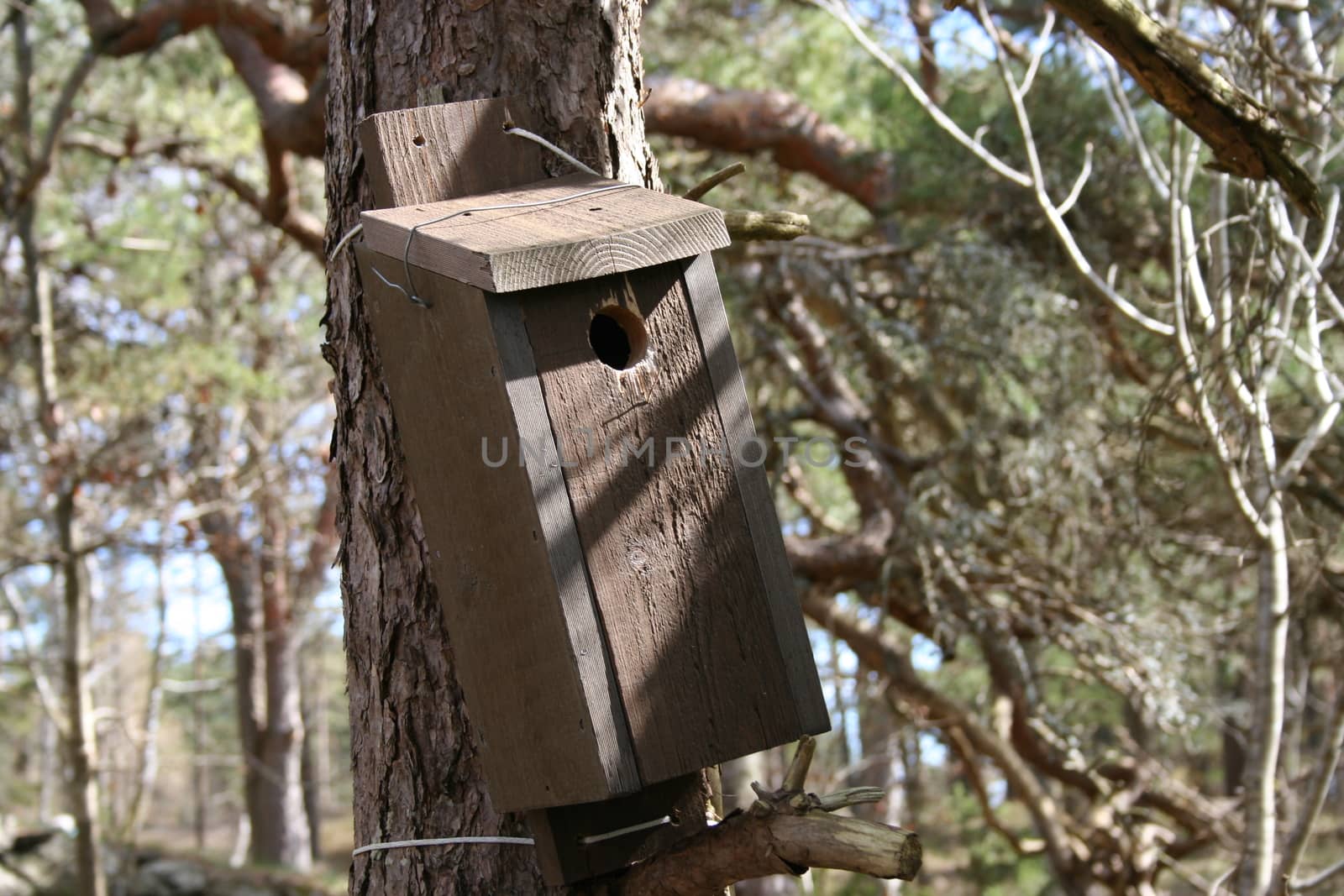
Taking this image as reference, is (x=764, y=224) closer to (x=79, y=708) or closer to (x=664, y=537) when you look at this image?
(x=664, y=537)

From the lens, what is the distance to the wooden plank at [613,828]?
1734 mm

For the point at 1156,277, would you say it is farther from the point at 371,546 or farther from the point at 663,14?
the point at 371,546

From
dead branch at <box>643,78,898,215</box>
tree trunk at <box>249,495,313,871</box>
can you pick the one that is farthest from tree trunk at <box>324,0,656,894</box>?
tree trunk at <box>249,495,313,871</box>

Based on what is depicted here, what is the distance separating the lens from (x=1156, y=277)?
6.31 m

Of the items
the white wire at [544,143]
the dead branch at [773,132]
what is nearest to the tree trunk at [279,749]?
the dead branch at [773,132]

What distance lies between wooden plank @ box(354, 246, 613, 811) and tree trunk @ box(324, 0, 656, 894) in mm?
92

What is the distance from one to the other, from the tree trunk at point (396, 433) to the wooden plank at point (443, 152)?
0.28 feet

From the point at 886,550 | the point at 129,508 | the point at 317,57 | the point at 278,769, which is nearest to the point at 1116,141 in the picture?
the point at 886,550

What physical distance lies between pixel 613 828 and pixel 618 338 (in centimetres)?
74

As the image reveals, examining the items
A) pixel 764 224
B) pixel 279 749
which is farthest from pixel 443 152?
pixel 279 749

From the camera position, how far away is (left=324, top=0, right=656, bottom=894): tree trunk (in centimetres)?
183

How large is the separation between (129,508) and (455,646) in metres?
7.08

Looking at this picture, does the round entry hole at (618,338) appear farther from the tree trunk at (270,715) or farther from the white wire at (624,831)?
the tree trunk at (270,715)

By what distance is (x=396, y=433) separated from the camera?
1.91 metres
